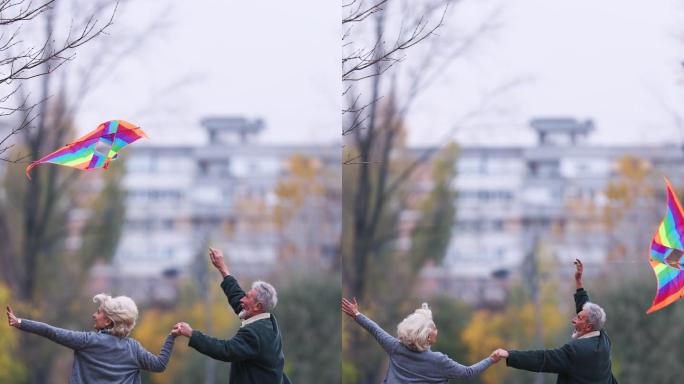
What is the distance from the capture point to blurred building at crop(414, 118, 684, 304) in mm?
12008

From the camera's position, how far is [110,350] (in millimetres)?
6316

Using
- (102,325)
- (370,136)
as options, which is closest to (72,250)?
(370,136)

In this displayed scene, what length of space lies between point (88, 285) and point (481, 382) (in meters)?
4.14

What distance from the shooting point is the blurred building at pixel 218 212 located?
12281 millimetres

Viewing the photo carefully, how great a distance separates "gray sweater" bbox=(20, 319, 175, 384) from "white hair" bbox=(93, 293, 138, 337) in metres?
0.05

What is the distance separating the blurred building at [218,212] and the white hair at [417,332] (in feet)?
19.2

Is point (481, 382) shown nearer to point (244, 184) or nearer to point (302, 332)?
point (302, 332)

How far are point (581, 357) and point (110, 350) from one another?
2592 millimetres

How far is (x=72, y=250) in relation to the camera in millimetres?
12352

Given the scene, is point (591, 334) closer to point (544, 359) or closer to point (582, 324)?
point (582, 324)

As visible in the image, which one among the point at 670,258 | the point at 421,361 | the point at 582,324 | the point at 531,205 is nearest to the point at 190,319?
the point at 531,205

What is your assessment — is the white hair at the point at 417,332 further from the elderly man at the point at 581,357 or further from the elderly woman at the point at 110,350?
the elderly woman at the point at 110,350

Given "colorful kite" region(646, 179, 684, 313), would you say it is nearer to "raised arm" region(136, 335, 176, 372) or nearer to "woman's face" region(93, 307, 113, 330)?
"raised arm" region(136, 335, 176, 372)

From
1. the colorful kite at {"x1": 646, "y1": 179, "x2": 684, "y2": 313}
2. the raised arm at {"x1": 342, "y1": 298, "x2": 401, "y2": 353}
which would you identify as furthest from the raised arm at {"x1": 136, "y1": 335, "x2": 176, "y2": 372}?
the colorful kite at {"x1": 646, "y1": 179, "x2": 684, "y2": 313}
